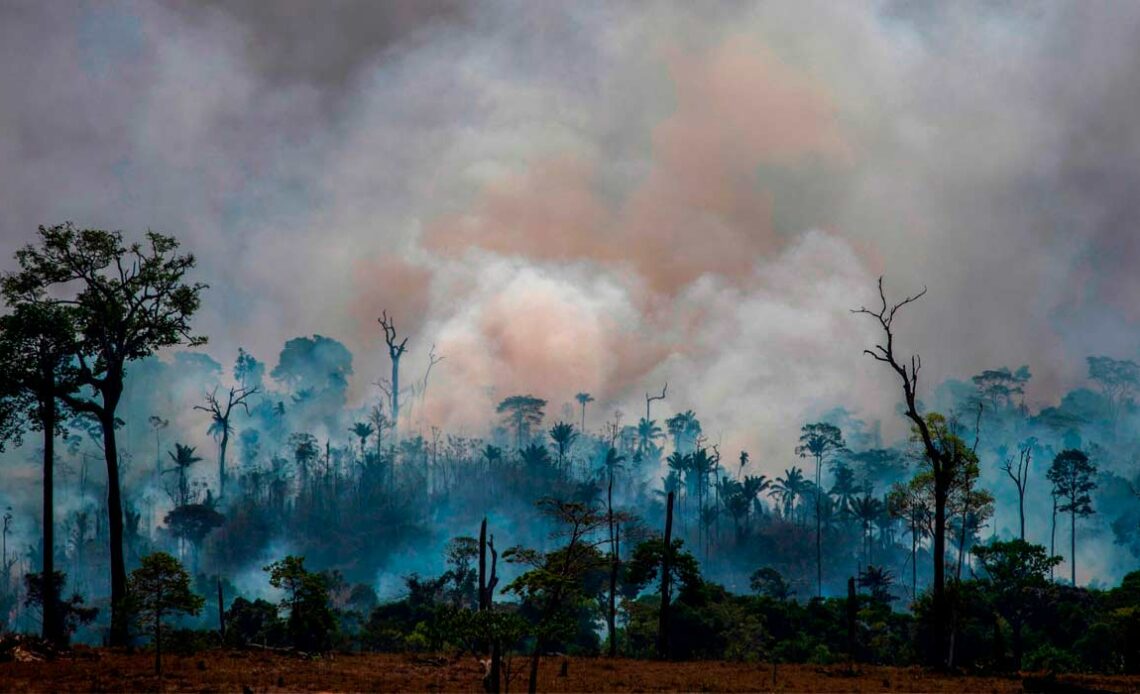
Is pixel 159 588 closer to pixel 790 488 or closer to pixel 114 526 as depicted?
pixel 114 526

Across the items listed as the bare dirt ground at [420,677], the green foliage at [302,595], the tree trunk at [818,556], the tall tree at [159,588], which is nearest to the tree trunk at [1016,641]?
the bare dirt ground at [420,677]

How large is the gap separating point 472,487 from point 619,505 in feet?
90.1

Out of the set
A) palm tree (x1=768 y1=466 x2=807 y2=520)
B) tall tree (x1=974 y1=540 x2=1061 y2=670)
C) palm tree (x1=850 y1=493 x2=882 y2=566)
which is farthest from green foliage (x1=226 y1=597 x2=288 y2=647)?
palm tree (x1=768 y1=466 x2=807 y2=520)

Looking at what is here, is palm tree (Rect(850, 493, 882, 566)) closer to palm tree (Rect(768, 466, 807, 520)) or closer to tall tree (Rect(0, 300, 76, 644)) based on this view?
palm tree (Rect(768, 466, 807, 520))

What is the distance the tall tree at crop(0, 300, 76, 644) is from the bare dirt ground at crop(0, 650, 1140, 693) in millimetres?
10124

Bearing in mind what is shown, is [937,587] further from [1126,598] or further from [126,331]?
[126,331]

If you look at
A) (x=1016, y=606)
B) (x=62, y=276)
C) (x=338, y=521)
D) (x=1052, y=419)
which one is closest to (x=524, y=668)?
(x=62, y=276)

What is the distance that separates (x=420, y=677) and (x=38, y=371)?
22.8 meters

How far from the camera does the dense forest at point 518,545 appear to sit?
137 feet

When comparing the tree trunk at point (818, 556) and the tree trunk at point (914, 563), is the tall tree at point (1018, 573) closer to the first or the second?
the tree trunk at point (914, 563)

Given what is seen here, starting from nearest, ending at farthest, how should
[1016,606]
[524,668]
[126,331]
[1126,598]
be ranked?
[524,668] → [126,331] → [1126,598] → [1016,606]

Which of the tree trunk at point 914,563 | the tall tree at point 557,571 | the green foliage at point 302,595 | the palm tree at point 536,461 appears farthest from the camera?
the palm tree at point 536,461

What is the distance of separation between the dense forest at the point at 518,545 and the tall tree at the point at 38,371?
104 mm

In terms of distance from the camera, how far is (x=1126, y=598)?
57125 mm
